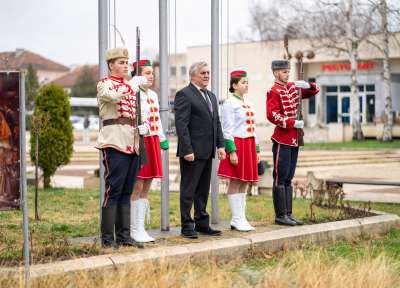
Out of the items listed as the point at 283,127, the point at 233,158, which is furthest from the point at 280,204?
the point at 233,158

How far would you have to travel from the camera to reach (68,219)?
10.3 metres

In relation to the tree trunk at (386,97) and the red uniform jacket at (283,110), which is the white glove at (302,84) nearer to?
the red uniform jacket at (283,110)

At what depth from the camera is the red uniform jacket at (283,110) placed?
29.7 feet

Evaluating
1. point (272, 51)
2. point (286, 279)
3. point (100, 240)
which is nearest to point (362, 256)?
point (286, 279)

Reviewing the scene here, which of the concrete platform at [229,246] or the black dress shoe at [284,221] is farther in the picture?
the black dress shoe at [284,221]

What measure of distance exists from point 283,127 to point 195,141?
131cm

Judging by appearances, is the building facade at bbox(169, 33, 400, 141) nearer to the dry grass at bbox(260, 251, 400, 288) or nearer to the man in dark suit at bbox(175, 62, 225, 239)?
the man in dark suit at bbox(175, 62, 225, 239)

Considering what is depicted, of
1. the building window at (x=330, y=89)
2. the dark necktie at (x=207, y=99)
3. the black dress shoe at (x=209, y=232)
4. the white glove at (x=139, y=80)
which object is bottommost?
the black dress shoe at (x=209, y=232)

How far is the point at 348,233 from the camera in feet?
29.2

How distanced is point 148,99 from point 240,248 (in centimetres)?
166

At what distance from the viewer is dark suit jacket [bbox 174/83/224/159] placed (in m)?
8.08

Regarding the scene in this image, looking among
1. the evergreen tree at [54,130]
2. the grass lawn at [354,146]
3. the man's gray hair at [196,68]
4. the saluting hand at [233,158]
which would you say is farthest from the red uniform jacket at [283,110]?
the grass lawn at [354,146]

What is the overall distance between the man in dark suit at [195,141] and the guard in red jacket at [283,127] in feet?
3.28

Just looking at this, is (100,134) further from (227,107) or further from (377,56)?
(377,56)
